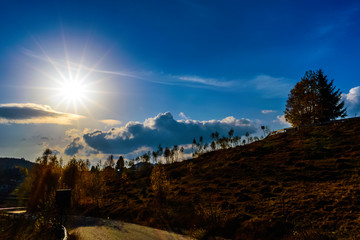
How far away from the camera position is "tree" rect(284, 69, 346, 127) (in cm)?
7319

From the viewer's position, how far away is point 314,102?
7456 centimetres

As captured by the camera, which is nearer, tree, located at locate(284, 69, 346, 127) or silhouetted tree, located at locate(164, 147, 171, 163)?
tree, located at locate(284, 69, 346, 127)

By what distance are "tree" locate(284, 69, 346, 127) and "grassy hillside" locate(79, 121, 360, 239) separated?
814 cm

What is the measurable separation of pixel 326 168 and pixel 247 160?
22.8 meters

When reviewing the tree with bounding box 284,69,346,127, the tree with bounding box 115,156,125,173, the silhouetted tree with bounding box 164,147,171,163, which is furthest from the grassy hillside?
the tree with bounding box 115,156,125,173

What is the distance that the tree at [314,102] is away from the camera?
7319 cm

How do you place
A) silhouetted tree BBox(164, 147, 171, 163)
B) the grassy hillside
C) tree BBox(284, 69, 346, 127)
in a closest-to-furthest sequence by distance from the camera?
1. the grassy hillside
2. tree BBox(284, 69, 346, 127)
3. silhouetted tree BBox(164, 147, 171, 163)

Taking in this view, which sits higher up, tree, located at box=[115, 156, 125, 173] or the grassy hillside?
tree, located at box=[115, 156, 125, 173]

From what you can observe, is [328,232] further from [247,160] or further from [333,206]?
[247,160]

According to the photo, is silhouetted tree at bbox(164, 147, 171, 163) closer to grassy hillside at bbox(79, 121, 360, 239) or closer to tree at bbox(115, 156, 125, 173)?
tree at bbox(115, 156, 125, 173)

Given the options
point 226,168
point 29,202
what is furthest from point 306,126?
point 29,202

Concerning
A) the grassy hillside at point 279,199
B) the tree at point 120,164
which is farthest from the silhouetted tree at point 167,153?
the grassy hillside at point 279,199

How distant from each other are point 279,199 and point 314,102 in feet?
189

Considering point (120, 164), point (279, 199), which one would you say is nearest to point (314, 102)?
point (279, 199)
